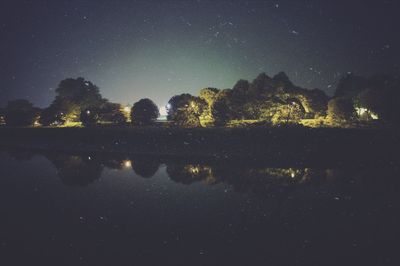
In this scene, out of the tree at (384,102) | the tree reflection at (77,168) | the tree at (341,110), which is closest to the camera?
the tree reflection at (77,168)

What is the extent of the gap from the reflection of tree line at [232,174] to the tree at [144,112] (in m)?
19.2

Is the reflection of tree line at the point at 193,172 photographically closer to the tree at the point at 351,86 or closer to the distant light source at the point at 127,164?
the distant light source at the point at 127,164

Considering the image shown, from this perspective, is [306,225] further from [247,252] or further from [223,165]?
[223,165]

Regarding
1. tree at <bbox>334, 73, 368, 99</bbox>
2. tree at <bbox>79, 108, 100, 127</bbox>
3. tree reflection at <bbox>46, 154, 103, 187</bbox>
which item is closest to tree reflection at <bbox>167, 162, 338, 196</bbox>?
tree reflection at <bbox>46, 154, 103, 187</bbox>

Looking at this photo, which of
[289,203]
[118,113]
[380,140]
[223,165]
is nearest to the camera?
[289,203]

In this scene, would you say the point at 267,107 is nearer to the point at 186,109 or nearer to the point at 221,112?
the point at 221,112

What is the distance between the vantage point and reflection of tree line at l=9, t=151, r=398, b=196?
19.8m

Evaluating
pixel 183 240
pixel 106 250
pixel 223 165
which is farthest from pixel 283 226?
pixel 223 165

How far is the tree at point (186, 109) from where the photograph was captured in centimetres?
4344

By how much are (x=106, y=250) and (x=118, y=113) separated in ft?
145

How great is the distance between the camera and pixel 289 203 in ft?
51.8

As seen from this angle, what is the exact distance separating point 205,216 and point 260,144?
59.6 ft

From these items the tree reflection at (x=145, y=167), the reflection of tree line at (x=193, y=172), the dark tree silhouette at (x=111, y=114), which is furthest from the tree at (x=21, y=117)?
the tree reflection at (x=145, y=167)

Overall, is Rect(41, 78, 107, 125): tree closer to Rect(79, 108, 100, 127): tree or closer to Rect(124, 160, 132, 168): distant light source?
Rect(79, 108, 100, 127): tree
